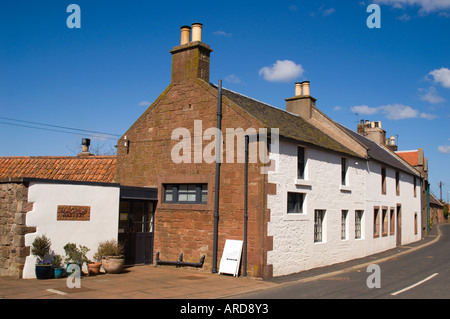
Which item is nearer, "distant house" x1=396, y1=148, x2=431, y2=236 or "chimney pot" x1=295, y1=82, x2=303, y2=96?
"chimney pot" x1=295, y1=82, x2=303, y2=96

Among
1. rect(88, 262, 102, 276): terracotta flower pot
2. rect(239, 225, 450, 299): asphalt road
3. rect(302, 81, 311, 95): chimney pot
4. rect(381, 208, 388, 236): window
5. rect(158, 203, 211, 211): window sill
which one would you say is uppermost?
rect(302, 81, 311, 95): chimney pot

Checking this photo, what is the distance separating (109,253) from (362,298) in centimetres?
788

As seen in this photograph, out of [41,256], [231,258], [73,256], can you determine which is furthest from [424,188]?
[41,256]

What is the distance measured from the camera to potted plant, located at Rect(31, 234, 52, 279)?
39.7 ft

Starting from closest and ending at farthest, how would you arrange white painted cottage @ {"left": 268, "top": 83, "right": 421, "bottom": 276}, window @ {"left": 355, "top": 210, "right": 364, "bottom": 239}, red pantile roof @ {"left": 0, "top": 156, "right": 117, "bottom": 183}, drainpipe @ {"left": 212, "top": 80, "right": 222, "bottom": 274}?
1. drainpipe @ {"left": 212, "top": 80, "right": 222, "bottom": 274}
2. white painted cottage @ {"left": 268, "top": 83, "right": 421, "bottom": 276}
3. red pantile roof @ {"left": 0, "top": 156, "right": 117, "bottom": 183}
4. window @ {"left": 355, "top": 210, "right": 364, "bottom": 239}

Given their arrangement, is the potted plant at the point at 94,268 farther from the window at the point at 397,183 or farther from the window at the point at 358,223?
the window at the point at 397,183

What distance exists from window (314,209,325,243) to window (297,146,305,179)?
6.50ft

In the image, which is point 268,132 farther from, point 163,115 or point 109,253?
point 109,253

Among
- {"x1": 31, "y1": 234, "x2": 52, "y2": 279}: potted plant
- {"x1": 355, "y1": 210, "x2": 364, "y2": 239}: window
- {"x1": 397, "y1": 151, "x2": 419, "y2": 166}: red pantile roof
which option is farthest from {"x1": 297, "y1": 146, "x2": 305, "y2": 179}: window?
{"x1": 397, "y1": 151, "x2": 419, "y2": 166}: red pantile roof

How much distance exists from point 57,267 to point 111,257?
5.52ft

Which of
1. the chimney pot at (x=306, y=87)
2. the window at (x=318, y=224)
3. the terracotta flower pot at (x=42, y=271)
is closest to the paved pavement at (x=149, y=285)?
the terracotta flower pot at (x=42, y=271)

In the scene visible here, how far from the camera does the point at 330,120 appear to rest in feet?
73.3

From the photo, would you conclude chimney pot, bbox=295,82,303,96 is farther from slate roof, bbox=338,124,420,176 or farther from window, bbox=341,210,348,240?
window, bbox=341,210,348,240

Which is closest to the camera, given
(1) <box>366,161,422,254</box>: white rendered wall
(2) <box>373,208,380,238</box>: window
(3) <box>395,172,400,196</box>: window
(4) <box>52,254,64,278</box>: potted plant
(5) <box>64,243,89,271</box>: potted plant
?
(4) <box>52,254,64,278</box>: potted plant
